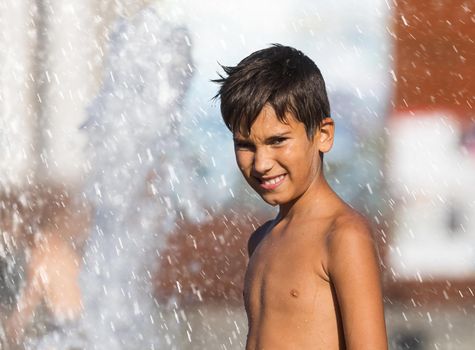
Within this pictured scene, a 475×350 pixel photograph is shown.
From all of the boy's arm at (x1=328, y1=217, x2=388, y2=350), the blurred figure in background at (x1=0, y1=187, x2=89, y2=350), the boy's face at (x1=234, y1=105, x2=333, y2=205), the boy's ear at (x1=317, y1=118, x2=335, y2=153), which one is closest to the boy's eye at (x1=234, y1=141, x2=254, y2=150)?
the boy's face at (x1=234, y1=105, x2=333, y2=205)

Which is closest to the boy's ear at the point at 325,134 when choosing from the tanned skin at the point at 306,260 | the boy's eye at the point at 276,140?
the tanned skin at the point at 306,260

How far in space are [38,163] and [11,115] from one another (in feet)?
1.06

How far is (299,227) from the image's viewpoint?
2156 mm

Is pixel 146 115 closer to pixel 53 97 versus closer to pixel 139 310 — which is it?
pixel 53 97

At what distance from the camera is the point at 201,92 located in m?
5.34

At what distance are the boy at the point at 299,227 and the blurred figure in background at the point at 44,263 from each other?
2101 mm

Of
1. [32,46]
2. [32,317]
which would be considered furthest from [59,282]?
[32,46]

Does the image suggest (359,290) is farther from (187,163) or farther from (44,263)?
(187,163)

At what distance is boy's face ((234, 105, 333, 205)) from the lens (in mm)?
2053

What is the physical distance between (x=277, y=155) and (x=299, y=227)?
0.61ft

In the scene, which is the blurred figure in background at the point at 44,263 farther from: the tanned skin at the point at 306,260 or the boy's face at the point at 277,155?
the boy's face at the point at 277,155

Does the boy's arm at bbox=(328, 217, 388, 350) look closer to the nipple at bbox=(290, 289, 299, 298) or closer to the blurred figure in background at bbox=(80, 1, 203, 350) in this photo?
the nipple at bbox=(290, 289, 299, 298)

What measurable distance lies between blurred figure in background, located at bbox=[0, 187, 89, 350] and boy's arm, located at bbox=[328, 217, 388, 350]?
2.37 meters

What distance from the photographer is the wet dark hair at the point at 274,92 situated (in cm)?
206
